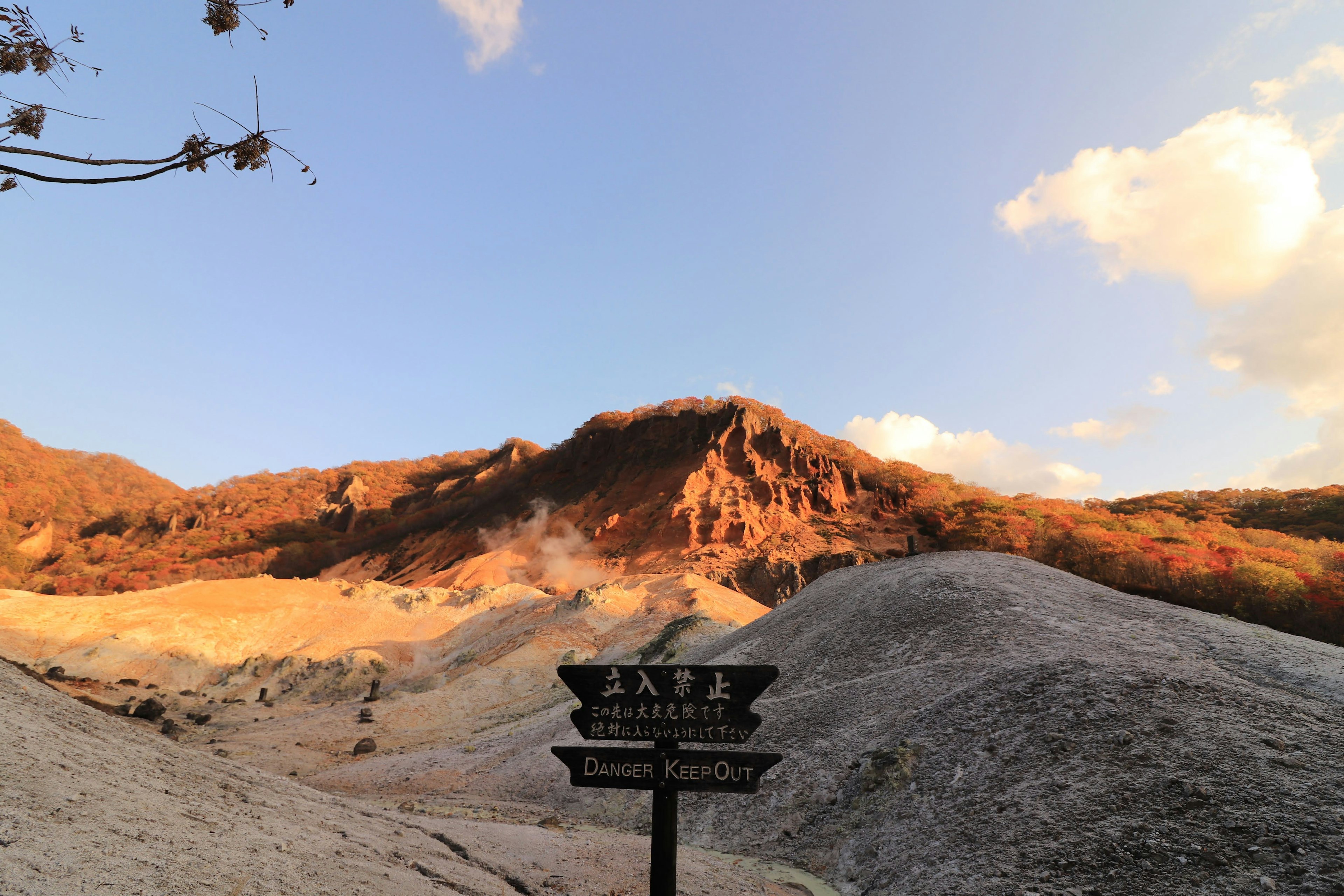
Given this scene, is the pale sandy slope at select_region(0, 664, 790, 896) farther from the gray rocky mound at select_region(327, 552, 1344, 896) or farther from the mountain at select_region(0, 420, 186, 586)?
the mountain at select_region(0, 420, 186, 586)

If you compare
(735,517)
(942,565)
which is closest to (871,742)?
(942,565)

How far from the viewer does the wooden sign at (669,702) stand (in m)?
5.15

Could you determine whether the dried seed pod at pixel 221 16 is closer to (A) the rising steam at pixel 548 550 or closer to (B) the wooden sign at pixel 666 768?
(B) the wooden sign at pixel 666 768

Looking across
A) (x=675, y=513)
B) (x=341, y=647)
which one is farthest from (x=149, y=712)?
(x=675, y=513)

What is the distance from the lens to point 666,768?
16.9ft

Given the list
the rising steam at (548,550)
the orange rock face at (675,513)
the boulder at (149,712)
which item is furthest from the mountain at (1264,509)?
the boulder at (149,712)

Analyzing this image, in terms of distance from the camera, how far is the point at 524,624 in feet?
111

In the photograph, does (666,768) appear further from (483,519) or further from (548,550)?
(483,519)

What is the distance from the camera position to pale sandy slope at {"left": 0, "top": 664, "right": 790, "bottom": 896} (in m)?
3.76

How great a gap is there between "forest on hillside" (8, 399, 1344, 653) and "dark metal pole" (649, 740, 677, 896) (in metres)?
30.6

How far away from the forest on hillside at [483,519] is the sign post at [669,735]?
30.3 meters

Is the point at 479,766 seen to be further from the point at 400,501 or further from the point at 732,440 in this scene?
the point at 400,501

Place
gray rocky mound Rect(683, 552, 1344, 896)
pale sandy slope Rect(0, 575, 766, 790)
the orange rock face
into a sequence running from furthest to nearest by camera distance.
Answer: the orange rock face → pale sandy slope Rect(0, 575, 766, 790) → gray rocky mound Rect(683, 552, 1344, 896)

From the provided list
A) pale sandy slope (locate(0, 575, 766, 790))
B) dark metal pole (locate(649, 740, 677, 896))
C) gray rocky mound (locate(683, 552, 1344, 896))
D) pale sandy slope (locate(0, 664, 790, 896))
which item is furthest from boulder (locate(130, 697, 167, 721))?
dark metal pole (locate(649, 740, 677, 896))
